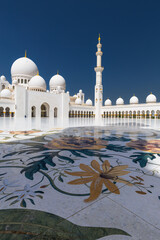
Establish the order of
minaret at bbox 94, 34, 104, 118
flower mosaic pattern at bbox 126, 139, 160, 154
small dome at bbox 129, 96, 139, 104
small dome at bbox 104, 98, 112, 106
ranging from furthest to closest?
1. small dome at bbox 104, 98, 112, 106
2. small dome at bbox 129, 96, 139, 104
3. minaret at bbox 94, 34, 104, 118
4. flower mosaic pattern at bbox 126, 139, 160, 154

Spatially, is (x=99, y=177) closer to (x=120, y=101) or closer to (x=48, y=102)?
(x=48, y=102)

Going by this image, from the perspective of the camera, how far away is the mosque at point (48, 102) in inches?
609

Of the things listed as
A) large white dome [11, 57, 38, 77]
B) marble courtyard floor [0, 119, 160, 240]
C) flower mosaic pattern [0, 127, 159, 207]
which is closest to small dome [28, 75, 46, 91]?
large white dome [11, 57, 38, 77]

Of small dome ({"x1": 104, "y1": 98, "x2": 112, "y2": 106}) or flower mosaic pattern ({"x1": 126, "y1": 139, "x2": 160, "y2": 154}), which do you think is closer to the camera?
flower mosaic pattern ({"x1": 126, "y1": 139, "x2": 160, "y2": 154})

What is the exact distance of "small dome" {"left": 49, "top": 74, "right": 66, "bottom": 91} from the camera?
76.6 feet

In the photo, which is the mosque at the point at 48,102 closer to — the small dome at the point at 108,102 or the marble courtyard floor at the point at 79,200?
the small dome at the point at 108,102

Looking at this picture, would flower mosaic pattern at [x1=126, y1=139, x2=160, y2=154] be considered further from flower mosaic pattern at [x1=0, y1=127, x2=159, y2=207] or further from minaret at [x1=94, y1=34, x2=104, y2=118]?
minaret at [x1=94, y1=34, x2=104, y2=118]

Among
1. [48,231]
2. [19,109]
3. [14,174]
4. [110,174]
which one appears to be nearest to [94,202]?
[48,231]

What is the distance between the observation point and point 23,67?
65.4ft

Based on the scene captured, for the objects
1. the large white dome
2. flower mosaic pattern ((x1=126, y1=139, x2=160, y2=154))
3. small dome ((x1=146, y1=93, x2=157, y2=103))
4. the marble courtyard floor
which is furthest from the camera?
the large white dome

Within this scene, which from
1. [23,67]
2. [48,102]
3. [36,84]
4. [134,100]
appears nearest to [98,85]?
[134,100]

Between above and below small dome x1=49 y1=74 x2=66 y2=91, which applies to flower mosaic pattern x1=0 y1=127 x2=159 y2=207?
below

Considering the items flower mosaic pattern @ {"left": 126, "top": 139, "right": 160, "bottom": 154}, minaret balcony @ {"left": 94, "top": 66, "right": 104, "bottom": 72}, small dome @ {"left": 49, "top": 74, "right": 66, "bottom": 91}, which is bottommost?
flower mosaic pattern @ {"left": 126, "top": 139, "right": 160, "bottom": 154}

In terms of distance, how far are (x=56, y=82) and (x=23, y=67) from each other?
5.84m
